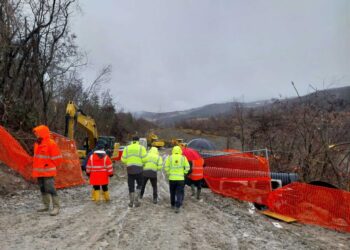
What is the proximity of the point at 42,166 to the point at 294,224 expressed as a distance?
6.86 m

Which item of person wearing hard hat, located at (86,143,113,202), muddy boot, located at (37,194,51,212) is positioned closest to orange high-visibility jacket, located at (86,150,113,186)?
person wearing hard hat, located at (86,143,113,202)

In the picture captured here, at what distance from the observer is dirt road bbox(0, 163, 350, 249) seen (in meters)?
7.00

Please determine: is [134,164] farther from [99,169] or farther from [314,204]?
[314,204]

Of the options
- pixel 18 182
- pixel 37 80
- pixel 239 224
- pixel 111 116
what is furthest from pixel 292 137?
pixel 111 116

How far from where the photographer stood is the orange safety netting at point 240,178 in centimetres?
1249

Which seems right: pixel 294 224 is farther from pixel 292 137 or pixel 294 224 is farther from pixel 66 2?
pixel 66 2

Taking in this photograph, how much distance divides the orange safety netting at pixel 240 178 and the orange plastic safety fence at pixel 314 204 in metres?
0.56

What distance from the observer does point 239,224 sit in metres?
9.60

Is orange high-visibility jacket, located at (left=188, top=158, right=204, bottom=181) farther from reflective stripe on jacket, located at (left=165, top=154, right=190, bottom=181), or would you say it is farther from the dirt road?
reflective stripe on jacket, located at (left=165, top=154, right=190, bottom=181)

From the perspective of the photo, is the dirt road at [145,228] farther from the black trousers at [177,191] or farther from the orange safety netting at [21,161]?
the orange safety netting at [21,161]

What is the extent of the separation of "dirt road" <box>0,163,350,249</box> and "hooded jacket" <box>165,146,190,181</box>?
875 millimetres

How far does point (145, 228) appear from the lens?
798 centimetres

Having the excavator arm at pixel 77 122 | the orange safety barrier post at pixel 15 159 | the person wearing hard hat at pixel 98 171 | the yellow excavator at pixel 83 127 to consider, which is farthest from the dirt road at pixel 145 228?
the yellow excavator at pixel 83 127

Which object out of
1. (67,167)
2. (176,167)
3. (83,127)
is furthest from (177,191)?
(83,127)
